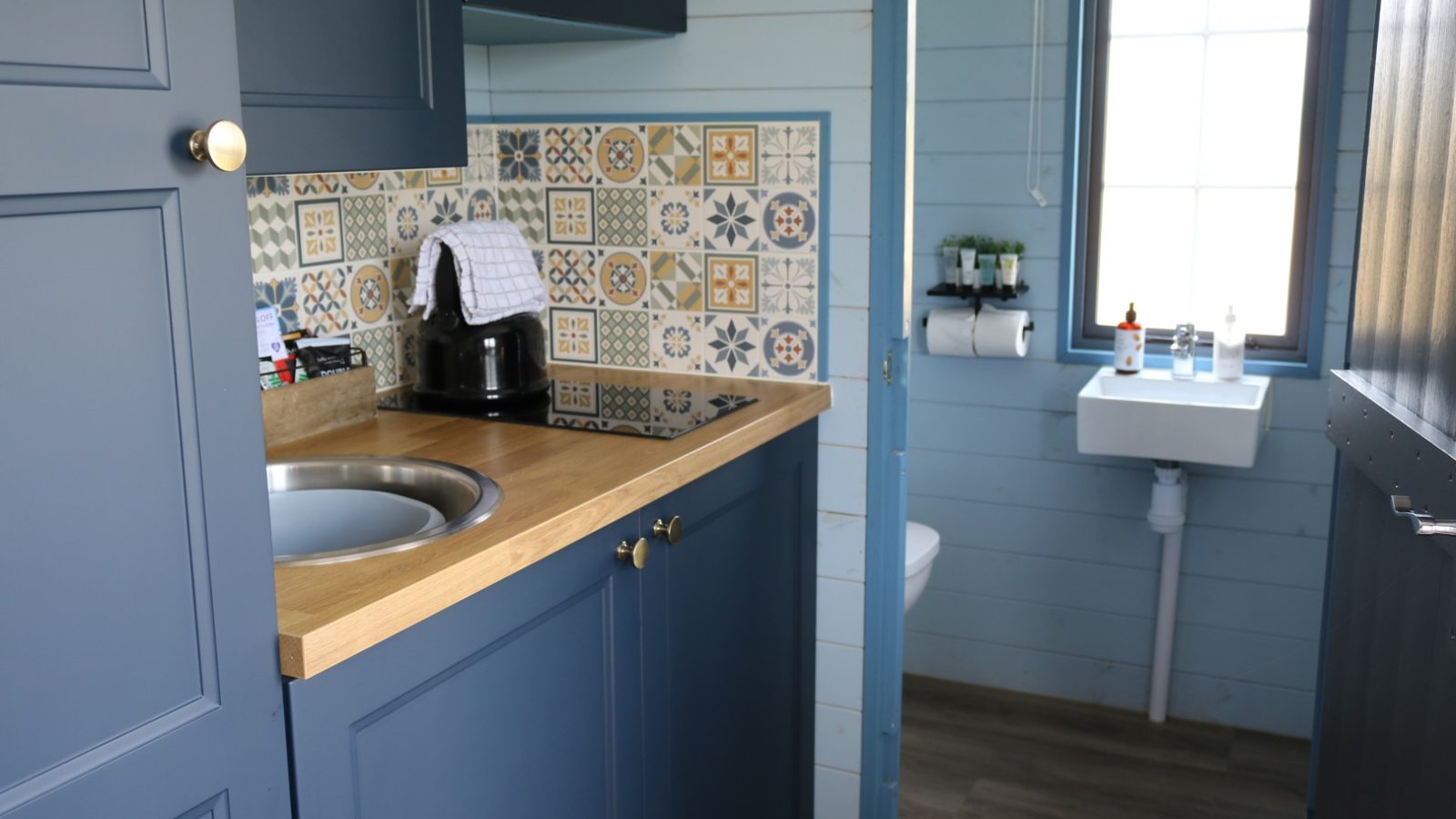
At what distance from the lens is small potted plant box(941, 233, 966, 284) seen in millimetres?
3348

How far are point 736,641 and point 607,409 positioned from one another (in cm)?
43

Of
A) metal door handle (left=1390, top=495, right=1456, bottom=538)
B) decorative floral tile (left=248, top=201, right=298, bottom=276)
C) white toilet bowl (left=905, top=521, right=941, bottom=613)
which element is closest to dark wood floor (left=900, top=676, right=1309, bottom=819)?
white toilet bowl (left=905, top=521, right=941, bottom=613)

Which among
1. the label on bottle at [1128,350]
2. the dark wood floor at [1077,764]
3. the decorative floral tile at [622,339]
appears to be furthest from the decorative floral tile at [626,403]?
the label on bottle at [1128,350]

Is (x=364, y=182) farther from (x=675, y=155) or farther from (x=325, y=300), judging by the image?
(x=675, y=155)

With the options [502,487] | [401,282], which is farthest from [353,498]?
[401,282]

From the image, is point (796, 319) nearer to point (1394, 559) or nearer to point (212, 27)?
point (1394, 559)

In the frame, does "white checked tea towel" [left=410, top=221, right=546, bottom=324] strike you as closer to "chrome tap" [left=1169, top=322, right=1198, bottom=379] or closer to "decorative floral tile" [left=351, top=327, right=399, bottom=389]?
"decorative floral tile" [left=351, top=327, right=399, bottom=389]

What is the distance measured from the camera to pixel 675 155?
2.29 metres

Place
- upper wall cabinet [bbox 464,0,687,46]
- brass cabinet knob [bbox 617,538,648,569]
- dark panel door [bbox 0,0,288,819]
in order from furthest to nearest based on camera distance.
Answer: upper wall cabinet [bbox 464,0,687,46]
brass cabinet knob [bbox 617,538,648,569]
dark panel door [bbox 0,0,288,819]

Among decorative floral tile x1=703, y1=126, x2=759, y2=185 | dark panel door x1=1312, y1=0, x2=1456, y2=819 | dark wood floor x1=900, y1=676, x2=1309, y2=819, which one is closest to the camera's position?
dark panel door x1=1312, y1=0, x2=1456, y2=819

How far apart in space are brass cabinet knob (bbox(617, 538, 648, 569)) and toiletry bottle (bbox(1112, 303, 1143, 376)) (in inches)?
74.8

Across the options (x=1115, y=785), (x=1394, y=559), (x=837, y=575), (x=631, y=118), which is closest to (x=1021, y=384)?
(x=1115, y=785)

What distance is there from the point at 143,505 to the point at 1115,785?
2.51 m

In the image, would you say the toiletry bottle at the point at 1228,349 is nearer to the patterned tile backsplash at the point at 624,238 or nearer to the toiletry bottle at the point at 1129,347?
the toiletry bottle at the point at 1129,347
